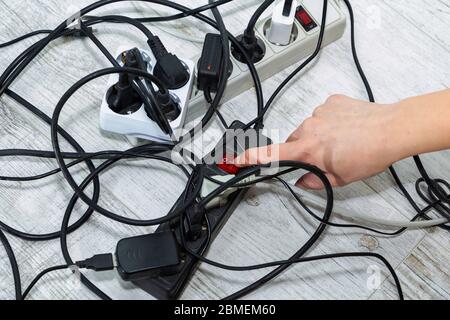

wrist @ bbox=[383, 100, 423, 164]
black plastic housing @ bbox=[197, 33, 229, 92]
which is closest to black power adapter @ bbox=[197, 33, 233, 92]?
black plastic housing @ bbox=[197, 33, 229, 92]

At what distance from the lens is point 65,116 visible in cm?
78

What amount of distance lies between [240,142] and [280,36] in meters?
0.17

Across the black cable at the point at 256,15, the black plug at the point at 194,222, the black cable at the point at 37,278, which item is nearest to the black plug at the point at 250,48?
the black cable at the point at 256,15

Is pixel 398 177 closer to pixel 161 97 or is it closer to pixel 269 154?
pixel 269 154


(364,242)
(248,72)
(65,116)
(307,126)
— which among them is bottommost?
(364,242)

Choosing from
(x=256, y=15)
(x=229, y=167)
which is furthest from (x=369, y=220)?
(x=256, y=15)

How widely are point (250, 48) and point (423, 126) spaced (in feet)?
0.80

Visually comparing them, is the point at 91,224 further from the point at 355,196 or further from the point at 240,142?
the point at 355,196

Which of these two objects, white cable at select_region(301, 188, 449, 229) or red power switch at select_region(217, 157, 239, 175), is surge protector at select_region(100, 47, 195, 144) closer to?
red power switch at select_region(217, 157, 239, 175)

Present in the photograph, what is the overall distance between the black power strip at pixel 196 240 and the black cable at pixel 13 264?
13 centimetres

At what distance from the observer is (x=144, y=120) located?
72cm

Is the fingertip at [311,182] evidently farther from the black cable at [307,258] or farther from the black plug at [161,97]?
the black plug at [161,97]

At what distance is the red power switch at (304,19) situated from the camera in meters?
0.81
